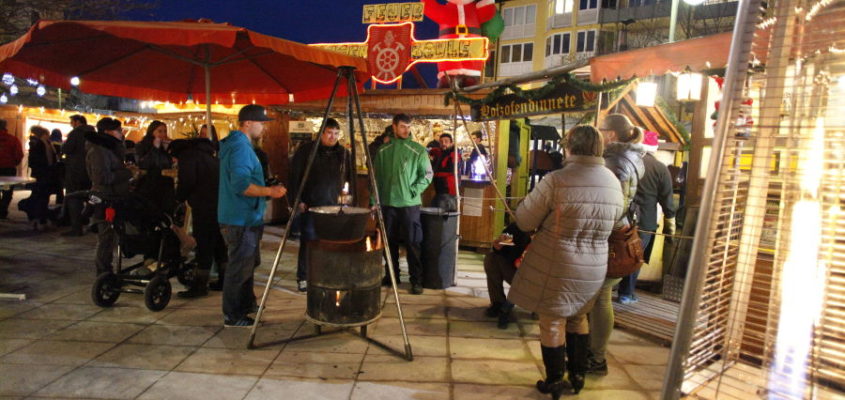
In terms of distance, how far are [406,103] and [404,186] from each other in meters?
3.81

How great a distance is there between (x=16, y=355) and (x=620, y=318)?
5.59 m

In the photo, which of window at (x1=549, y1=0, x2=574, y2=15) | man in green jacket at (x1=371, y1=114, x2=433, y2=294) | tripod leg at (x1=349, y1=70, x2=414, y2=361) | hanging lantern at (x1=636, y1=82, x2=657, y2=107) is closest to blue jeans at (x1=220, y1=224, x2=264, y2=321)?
tripod leg at (x1=349, y1=70, x2=414, y2=361)

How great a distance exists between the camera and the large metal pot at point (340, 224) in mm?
3980

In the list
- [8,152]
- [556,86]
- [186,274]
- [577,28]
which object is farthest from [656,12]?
[186,274]

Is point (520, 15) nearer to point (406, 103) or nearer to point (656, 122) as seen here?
point (656, 122)

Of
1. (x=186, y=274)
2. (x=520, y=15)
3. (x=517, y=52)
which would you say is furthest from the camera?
(x=517, y=52)

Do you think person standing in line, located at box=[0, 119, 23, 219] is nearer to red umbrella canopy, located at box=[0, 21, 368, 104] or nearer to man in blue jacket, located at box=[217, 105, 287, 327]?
red umbrella canopy, located at box=[0, 21, 368, 104]

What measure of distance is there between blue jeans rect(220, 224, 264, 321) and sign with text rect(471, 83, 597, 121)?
3.72 m

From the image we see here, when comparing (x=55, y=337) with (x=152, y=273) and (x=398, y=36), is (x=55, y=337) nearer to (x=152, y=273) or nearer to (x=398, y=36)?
(x=152, y=273)

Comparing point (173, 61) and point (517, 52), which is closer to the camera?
point (173, 61)

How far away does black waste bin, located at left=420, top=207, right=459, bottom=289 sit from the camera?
643 centimetres

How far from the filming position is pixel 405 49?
10.3 meters

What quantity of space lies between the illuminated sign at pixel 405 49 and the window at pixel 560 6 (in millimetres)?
31522

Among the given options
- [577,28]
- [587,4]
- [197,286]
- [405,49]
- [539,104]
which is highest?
[587,4]
